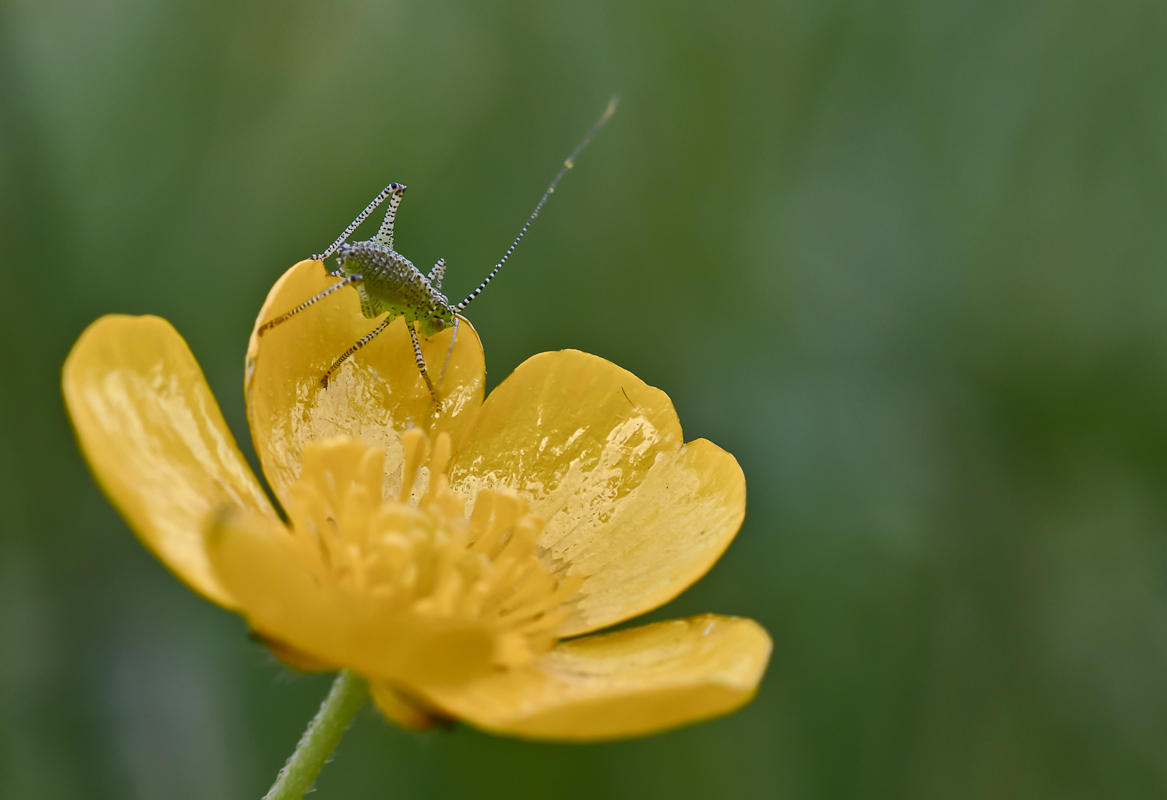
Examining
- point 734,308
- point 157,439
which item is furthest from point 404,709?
Answer: point 734,308

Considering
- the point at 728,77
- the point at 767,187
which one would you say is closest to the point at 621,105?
the point at 728,77

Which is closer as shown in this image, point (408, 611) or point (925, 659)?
point (408, 611)

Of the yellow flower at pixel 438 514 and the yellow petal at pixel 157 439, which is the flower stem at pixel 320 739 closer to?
the yellow flower at pixel 438 514

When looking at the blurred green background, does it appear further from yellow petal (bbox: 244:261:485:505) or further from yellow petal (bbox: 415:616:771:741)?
yellow petal (bbox: 415:616:771:741)

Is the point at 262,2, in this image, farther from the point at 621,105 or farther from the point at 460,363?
the point at 460,363

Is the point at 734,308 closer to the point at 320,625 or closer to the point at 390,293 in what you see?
the point at 390,293

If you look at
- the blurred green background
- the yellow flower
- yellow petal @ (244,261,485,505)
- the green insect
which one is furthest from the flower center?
the blurred green background
